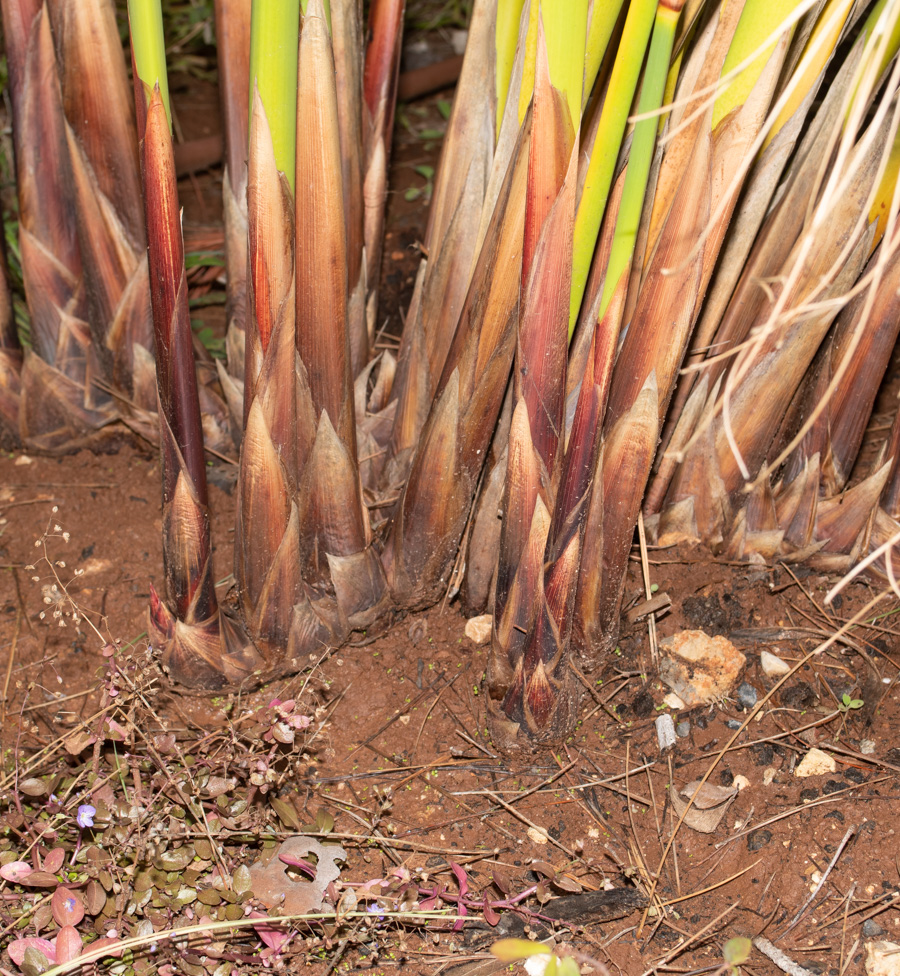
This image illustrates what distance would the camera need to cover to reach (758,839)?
1082mm

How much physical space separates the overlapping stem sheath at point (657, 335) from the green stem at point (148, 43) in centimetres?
54

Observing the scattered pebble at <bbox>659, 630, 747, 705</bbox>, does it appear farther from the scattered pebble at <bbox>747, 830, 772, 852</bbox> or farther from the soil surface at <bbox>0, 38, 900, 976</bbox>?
the scattered pebble at <bbox>747, 830, 772, 852</bbox>

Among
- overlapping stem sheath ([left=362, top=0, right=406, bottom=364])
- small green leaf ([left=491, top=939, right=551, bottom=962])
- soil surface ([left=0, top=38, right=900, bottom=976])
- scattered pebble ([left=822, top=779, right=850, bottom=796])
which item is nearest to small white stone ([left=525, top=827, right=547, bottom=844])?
soil surface ([left=0, top=38, right=900, bottom=976])

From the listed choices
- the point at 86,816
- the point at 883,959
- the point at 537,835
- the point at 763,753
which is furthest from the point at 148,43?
the point at 883,959

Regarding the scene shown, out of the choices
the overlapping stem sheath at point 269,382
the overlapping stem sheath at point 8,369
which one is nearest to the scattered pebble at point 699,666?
the overlapping stem sheath at point 269,382

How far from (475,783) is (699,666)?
1.08ft

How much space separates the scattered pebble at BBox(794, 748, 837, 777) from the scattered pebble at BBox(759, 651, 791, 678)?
0.41 feet

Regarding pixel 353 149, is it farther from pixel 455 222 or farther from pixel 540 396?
pixel 540 396

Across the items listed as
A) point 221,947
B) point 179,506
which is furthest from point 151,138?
point 221,947

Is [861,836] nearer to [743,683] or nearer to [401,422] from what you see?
[743,683]

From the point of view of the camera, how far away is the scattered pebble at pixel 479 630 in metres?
1.28

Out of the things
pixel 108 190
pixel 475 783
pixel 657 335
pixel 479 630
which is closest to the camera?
pixel 657 335

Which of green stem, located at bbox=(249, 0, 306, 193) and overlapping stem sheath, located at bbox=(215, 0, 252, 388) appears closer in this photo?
green stem, located at bbox=(249, 0, 306, 193)

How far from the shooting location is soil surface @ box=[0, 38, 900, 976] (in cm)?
101
